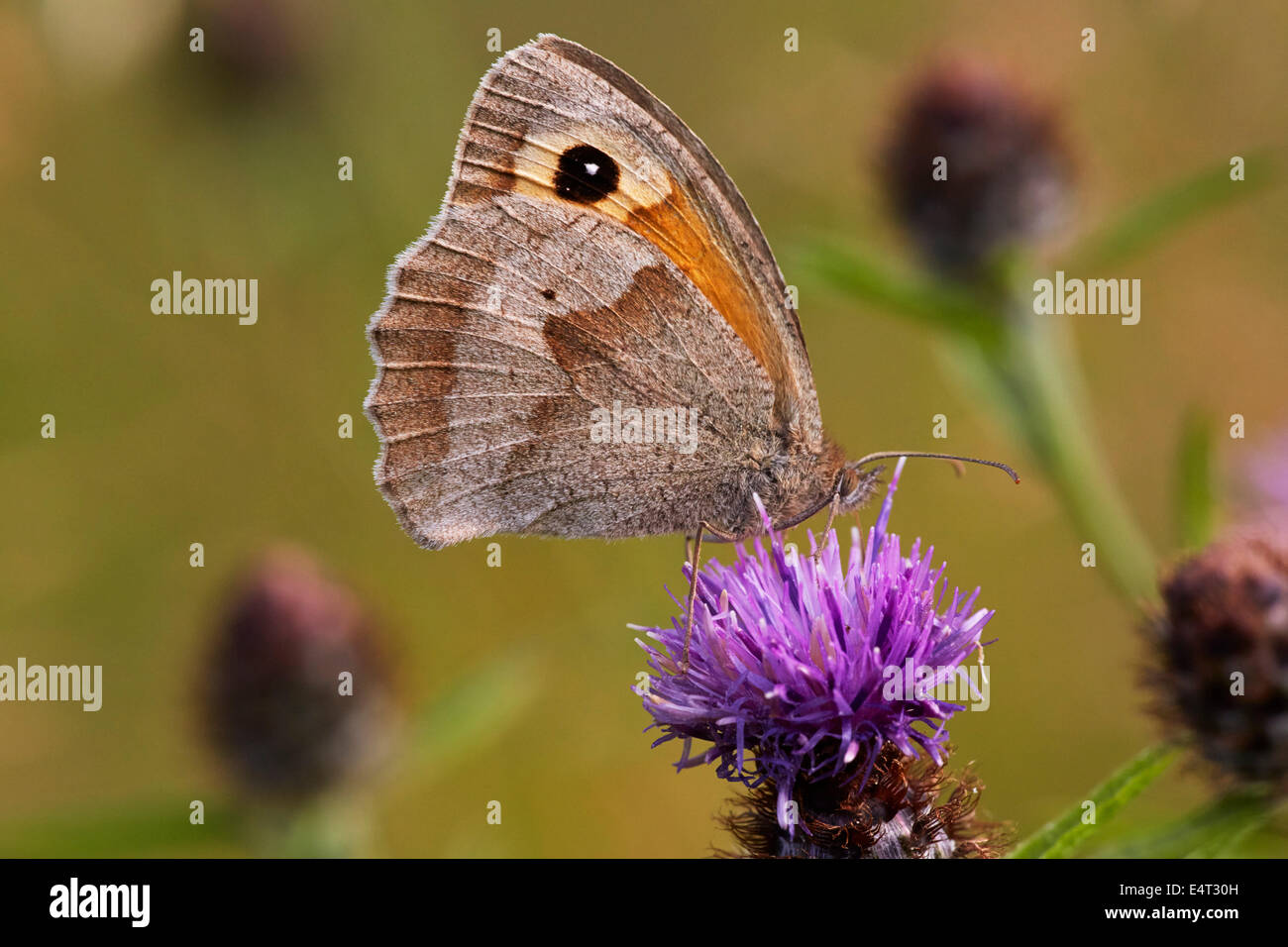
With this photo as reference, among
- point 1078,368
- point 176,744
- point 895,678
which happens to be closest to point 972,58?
point 1078,368

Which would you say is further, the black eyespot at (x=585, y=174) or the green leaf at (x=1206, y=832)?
the black eyespot at (x=585, y=174)

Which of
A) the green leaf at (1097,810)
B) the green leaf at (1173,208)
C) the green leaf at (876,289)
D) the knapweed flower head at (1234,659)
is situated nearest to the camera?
the green leaf at (1097,810)

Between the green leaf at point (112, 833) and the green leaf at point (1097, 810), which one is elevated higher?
the green leaf at point (1097, 810)

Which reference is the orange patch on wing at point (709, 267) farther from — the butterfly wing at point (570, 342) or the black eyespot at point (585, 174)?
the black eyespot at point (585, 174)

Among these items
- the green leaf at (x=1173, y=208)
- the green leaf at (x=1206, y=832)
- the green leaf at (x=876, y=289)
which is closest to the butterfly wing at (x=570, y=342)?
the green leaf at (x=876, y=289)

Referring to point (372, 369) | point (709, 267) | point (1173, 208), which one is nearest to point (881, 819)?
point (709, 267)

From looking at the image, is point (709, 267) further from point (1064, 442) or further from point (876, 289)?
point (1064, 442)
